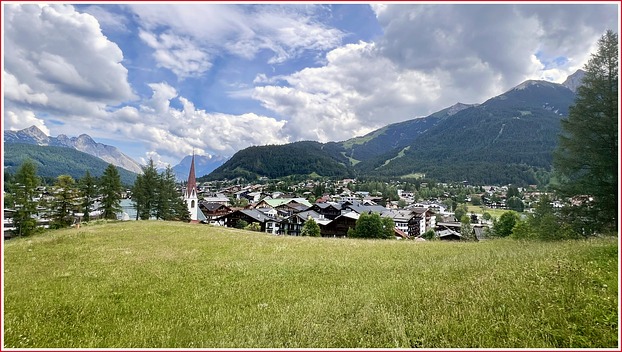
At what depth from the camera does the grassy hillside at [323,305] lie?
5.99 metres

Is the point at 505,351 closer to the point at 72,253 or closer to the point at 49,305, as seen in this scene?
the point at 49,305

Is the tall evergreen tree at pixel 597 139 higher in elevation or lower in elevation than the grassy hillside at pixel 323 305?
higher

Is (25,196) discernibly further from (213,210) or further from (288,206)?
(288,206)

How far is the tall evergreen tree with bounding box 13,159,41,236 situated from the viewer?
45281 mm

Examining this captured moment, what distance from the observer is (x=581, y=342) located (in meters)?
5.30

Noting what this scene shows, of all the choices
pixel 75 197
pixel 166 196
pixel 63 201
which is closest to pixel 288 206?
pixel 166 196

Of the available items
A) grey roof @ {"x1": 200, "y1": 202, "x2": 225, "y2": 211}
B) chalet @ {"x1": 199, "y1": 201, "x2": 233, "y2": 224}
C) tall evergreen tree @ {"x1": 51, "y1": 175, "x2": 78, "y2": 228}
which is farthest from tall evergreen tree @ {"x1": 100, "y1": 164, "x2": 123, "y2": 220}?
grey roof @ {"x1": 200, "y1": 202, "x2": 225, "y2": 211}

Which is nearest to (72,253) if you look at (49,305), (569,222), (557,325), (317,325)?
(49,305)

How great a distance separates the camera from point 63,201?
170 ft

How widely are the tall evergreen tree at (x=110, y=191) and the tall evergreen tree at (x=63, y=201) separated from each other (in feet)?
14.0

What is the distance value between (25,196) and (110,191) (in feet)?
36.2

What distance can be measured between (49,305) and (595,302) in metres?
13.8

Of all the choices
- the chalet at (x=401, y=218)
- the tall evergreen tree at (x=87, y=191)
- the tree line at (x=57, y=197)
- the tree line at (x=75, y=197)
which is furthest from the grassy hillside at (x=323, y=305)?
the chalet at (x=401, y=218)

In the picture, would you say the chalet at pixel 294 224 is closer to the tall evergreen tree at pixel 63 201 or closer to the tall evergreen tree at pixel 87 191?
the tall evergreen tree at pixel 87 191
